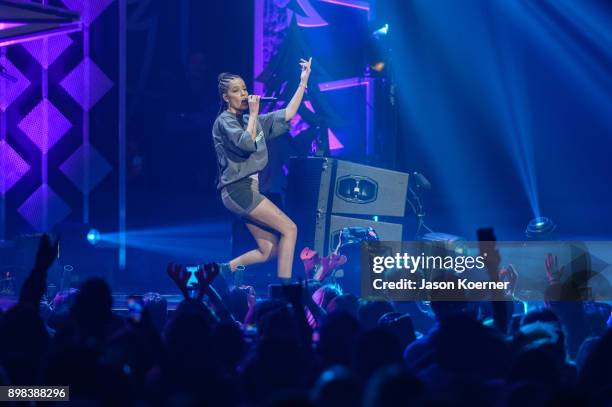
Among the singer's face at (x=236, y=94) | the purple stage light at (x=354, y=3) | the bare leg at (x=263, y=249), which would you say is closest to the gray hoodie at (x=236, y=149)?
the singer's face at (x=236, y=94)

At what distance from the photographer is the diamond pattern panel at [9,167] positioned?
11312 mm

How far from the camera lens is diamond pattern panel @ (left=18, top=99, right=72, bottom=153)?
37.2ft

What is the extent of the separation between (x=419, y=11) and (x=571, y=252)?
6.23 meters

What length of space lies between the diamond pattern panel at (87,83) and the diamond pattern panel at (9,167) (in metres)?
1.09

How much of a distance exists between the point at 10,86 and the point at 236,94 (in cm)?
364

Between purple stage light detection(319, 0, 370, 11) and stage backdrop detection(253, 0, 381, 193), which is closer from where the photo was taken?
stage backdrop detection(253, 0, 381, 193)

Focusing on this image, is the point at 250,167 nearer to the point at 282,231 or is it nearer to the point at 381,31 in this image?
the point at 282,231

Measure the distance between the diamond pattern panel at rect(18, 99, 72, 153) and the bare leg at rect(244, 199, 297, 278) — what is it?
3.55 metres

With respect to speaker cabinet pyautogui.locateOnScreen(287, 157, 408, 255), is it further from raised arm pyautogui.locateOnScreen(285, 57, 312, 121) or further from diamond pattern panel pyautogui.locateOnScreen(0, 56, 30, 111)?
diamond pattern panel pyautogui.locateOnScreen(0, 56, 30, 111)

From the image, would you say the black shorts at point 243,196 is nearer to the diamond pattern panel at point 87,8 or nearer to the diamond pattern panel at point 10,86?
the diamond pattern panel at point 87,8

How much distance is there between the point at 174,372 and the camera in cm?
332

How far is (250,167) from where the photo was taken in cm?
945

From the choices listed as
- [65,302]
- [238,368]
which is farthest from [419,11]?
[238,368]

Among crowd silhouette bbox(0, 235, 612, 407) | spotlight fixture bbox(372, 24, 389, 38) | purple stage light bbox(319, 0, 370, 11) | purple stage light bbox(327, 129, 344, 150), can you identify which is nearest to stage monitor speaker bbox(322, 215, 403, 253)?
purple stage light bbox(327, 129, 344, 150)
